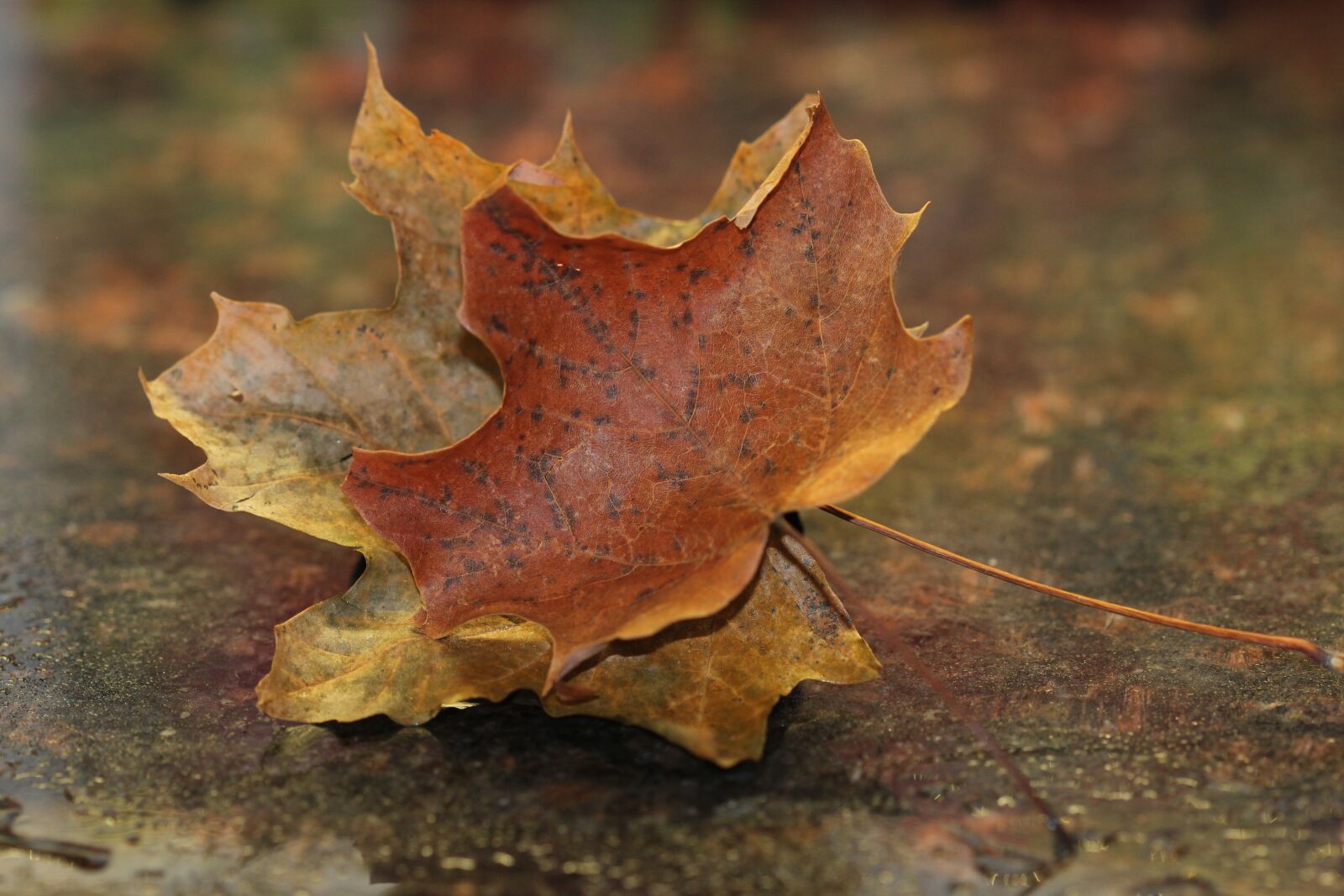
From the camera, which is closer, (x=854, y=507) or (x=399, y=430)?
(x=399, y=430)

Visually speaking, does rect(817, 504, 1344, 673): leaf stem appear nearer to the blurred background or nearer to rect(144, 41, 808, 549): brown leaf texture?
the blurred background

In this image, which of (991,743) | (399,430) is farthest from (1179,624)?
(399,430)

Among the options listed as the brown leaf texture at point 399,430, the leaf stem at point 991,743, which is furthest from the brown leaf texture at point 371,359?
the leaf stem at point 991,743

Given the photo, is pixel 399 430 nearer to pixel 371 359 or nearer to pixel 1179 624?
pixel 371 359

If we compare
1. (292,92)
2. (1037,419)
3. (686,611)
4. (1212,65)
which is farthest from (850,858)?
(1212,65)

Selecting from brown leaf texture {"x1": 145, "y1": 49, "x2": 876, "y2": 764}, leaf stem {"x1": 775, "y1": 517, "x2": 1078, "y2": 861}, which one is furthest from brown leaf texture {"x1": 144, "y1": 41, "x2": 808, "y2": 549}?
leaf stem {"x1": 775, "y1": 517, "x2": 1078, "y2": 861}

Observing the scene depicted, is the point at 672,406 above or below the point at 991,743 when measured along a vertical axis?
above
